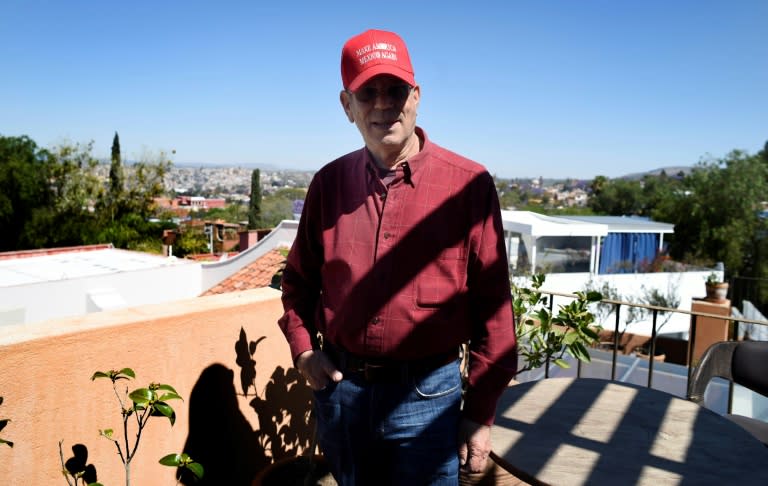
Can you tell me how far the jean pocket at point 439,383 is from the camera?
44.1 inches

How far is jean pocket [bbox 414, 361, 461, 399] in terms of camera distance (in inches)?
44.1

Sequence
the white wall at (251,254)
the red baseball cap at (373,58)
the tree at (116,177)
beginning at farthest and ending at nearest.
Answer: the tree at (116,177)
the white wall at (251,254)
the red baseball cap at (373,58)

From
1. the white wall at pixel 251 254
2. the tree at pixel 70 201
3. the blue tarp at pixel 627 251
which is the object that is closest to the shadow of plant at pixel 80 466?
the white wall at pixel 251 254

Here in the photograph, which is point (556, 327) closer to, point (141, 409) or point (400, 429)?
point (400, 429)

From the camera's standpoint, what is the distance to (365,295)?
113 centimetres

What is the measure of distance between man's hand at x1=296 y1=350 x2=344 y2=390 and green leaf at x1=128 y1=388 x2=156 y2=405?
1.20 feet

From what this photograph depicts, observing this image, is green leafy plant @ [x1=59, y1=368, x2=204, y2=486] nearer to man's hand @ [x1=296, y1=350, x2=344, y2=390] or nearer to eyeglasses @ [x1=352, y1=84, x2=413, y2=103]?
man's hand @ [x1=296, y1=350, x2=344, y2=390]

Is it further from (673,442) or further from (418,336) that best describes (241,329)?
(673,442)

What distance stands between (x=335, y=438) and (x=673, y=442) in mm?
883

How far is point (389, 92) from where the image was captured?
3.70ft

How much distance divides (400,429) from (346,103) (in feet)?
2.49

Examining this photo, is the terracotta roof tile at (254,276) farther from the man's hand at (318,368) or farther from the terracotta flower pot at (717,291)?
the terracotta flower pot at (717,291)

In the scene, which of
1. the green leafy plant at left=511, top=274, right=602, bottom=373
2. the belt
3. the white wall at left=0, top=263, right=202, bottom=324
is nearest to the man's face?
the belt

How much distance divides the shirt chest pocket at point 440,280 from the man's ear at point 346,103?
396 mm
